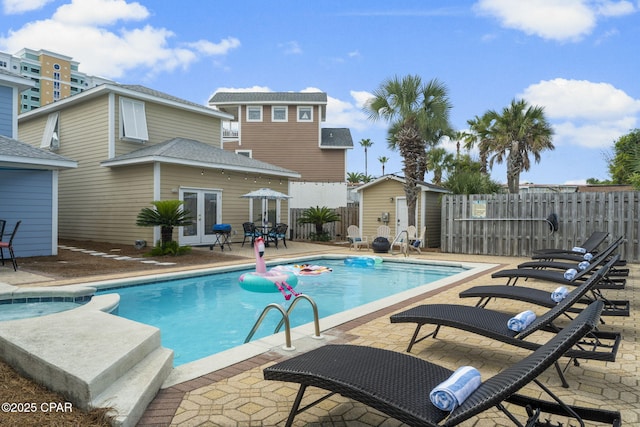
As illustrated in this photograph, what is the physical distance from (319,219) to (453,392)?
17.2m

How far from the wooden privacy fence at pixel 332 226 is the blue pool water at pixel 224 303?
9314 millimetres

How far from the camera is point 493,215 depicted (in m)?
14.4

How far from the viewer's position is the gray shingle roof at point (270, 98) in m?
27.8

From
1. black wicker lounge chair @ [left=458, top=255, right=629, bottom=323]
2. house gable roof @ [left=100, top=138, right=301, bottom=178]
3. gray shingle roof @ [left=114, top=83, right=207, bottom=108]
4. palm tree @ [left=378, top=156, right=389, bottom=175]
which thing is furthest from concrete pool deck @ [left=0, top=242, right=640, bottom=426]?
palm tree @ [left=378, top=156, right=389, bottom=175]

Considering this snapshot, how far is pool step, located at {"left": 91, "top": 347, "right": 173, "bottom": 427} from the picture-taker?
8.33 ft

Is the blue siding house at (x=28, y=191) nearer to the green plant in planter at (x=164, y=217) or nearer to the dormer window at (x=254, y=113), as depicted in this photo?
the green plant in planter at (x=164, y=217)

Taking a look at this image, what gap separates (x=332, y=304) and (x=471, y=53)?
34.5 ft

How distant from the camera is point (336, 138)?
29.2 meters

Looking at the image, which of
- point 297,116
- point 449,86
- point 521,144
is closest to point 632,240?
point 449,86

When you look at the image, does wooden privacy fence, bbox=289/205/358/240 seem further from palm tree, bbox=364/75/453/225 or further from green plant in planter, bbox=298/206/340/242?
palm tree, bbox=364/75/453/225

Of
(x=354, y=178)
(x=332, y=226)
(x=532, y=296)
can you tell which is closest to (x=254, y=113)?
(x=332, y=226)

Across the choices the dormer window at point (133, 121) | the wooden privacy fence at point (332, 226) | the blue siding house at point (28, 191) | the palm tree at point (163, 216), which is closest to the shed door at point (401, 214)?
the wooden privacy fence at point (332, 226)

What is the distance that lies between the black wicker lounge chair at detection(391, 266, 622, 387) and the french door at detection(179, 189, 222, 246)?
486 inches

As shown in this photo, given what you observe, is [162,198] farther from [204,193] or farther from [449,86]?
[449,86]
